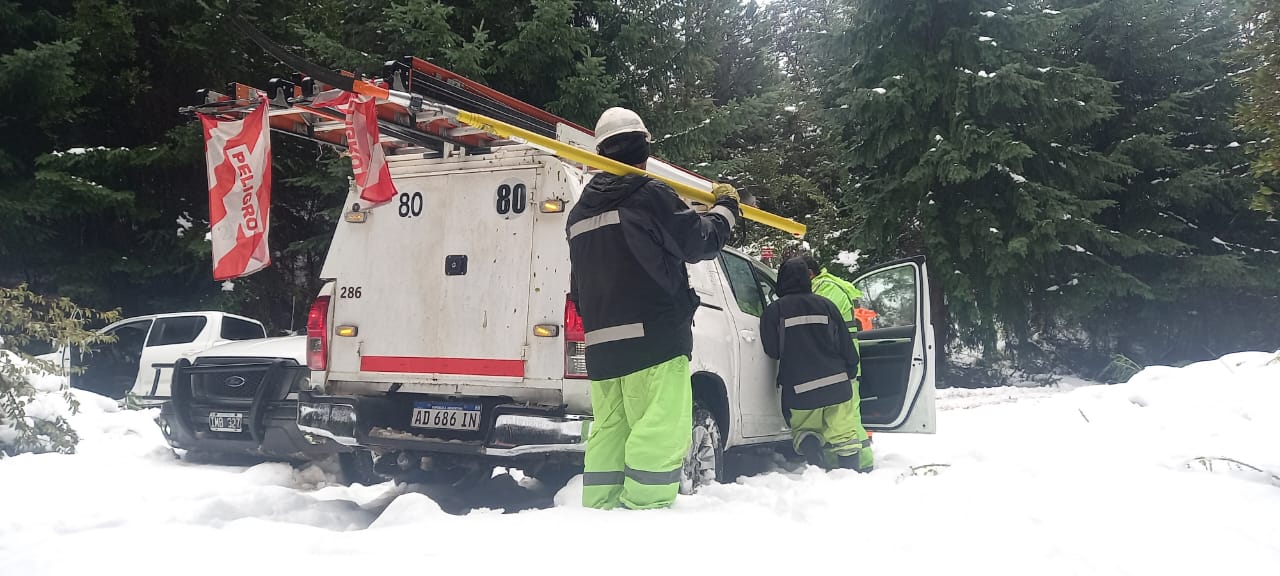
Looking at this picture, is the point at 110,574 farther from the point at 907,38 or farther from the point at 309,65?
the point at 907,38

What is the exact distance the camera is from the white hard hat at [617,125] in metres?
3.93

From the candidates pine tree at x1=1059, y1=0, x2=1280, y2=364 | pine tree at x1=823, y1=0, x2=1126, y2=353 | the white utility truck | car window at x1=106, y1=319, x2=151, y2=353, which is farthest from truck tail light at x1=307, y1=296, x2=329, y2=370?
pine tree at x1=1059, y1=0, x2=1280, y2=364

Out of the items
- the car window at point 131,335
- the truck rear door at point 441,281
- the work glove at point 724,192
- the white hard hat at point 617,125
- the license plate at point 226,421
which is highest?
the white hard hat at point 617,125

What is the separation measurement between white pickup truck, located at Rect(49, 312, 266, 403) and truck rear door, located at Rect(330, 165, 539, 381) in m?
5.23

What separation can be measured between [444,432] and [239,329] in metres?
7.18

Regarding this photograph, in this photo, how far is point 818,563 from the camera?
2.77 m

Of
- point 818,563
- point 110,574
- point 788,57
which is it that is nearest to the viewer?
point 110,574

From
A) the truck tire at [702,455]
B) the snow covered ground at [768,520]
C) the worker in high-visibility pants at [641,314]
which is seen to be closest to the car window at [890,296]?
the snow covered ground at [768,520]

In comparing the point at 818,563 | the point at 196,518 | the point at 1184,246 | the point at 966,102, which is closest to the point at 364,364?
the point at 196,518

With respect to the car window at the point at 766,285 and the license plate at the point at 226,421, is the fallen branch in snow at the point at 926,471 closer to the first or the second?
the car window at the point at 766,285

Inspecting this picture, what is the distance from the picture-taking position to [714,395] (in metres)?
5.21

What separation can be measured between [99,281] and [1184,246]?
17728mm

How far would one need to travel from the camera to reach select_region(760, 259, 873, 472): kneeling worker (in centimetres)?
595

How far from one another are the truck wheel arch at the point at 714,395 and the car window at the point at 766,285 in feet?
4.40
